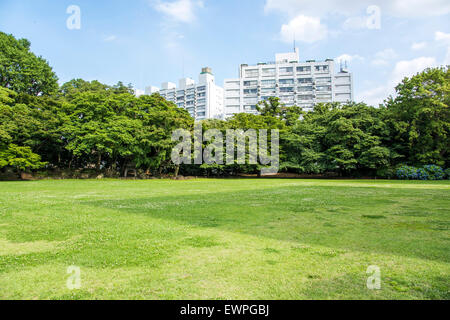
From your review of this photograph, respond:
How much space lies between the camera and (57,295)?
2.80 metres

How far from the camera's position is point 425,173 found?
2725 cm

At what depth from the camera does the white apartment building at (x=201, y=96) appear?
369 ft

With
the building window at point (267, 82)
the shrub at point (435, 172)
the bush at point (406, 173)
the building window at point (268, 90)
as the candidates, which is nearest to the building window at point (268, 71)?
the building window at point (267, 82)

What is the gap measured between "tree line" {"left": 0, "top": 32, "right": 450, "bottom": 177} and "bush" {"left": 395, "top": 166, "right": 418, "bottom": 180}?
110cm

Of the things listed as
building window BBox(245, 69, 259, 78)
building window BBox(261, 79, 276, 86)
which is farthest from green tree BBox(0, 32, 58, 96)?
building window BBox(245, 69, 259, 78)

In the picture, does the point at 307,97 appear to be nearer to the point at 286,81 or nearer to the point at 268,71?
the point at 286,81

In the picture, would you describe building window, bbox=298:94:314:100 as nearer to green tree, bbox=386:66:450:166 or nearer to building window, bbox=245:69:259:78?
building window, bbox=245:69:259:78

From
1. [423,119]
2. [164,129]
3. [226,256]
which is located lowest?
[226,256]

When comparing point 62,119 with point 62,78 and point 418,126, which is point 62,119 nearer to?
point 62,78

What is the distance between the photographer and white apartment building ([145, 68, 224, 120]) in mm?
112562

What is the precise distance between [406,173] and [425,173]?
5.32 feet

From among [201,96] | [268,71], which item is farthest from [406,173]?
[201,96]

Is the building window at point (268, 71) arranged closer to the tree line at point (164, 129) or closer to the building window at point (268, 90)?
the building window at point (268, 90)

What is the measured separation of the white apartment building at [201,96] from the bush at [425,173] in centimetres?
8558
